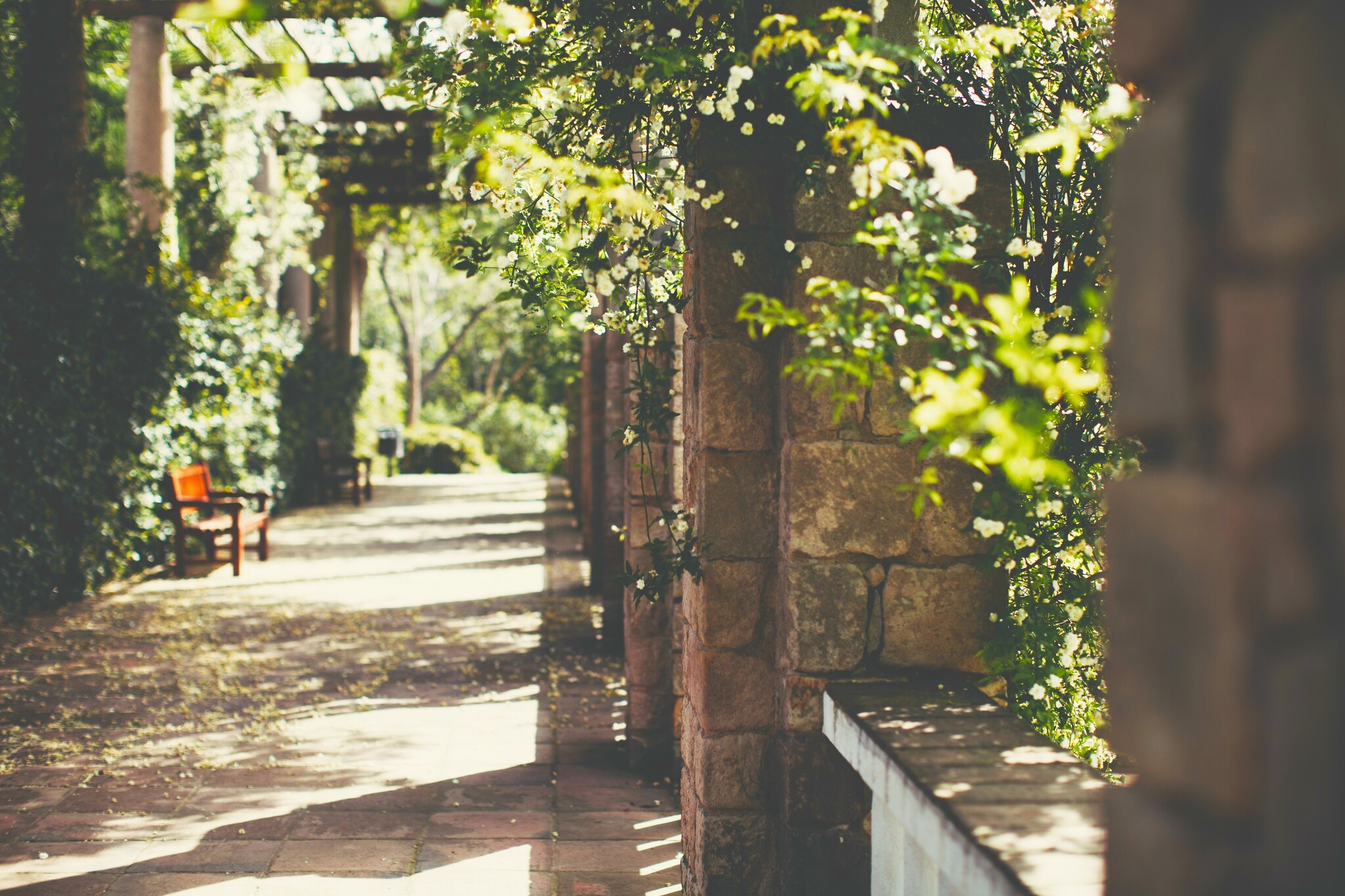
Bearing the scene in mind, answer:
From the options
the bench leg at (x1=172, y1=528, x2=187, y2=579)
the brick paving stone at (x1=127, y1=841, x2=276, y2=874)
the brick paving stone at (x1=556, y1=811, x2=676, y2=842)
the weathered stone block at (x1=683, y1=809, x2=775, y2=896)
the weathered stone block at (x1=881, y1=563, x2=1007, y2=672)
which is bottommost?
the brick paving stone at (x1=556, y1=811, x2=676, y2=842)

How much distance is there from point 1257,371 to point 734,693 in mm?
1841

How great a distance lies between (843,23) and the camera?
2.26 metres

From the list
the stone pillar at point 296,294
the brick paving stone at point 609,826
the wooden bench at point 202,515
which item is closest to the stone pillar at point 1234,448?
the brick paving stone at point 609,826

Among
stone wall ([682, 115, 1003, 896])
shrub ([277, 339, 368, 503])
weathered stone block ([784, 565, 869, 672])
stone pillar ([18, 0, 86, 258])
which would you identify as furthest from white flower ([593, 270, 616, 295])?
shrub ([277, 339, 368, 503])

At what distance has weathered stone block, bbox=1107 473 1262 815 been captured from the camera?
30.4 inches

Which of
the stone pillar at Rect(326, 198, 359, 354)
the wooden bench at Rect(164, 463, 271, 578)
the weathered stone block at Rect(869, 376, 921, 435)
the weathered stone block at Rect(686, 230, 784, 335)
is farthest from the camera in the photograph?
the stone pillar at Rect(326, 198, 359, 354)

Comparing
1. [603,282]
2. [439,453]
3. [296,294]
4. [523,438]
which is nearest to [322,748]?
[603,282]

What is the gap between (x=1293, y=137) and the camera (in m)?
0.72

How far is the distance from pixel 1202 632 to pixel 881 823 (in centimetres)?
130

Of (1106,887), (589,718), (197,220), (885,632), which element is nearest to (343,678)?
(589,718)

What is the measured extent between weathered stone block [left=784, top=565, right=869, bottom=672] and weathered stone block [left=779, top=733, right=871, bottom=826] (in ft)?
0.64

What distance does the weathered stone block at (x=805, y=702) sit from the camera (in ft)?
7.57

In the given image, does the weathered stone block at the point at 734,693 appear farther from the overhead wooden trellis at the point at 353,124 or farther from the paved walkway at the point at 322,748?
the overhead wooden trellis at the point at 353,124

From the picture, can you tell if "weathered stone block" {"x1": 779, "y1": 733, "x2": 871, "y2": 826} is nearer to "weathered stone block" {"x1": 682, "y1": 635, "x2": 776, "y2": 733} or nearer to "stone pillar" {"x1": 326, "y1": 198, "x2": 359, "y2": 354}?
"weathered stone block" {"x1": 682, "y1": 635, "x2": 776, "y2": 733}
